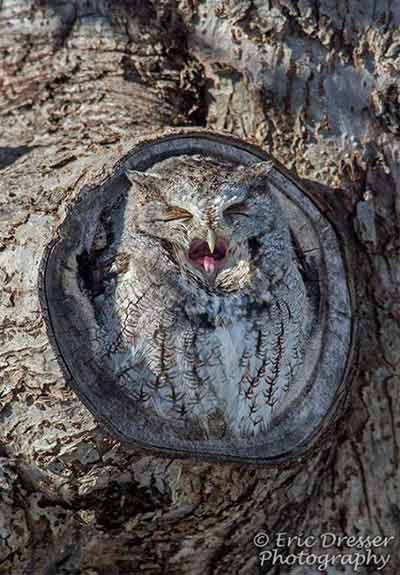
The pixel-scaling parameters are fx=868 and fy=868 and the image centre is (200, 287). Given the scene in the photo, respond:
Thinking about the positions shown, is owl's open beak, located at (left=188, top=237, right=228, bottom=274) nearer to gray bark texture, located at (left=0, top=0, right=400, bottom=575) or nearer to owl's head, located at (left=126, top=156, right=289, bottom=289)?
owl's head, located at (left=126, top=156, right=289, bottom=289)

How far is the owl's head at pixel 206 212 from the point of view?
1.81 meters

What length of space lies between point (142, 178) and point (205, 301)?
0.29 meters

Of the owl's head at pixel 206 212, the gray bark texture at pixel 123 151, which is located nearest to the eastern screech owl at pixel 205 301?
the owl's head at pixel 206 212

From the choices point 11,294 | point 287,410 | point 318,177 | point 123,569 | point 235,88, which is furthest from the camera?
point 235,88

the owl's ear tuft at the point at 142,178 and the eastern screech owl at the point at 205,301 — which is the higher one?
the owl's ear tuft at the point at 142,178

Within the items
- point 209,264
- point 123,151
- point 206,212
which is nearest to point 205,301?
point 209,264

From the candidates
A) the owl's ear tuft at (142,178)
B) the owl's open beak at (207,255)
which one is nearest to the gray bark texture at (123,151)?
the owl's ear tuft at (142,178)

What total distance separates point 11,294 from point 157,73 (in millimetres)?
1008

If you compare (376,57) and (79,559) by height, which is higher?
(376,57)

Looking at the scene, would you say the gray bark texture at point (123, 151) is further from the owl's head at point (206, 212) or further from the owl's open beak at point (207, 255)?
the owl's open beak at point (207, 255)

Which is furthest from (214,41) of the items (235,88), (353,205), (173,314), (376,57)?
(173,314)

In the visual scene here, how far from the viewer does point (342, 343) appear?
6.42 feet

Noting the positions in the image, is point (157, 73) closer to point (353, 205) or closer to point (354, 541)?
point (353, 205)

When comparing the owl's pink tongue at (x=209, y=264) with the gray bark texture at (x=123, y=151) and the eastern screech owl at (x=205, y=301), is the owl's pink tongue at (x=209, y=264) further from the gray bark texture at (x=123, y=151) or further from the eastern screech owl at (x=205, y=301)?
the gray bark texture at (x=123, y=151)
